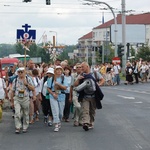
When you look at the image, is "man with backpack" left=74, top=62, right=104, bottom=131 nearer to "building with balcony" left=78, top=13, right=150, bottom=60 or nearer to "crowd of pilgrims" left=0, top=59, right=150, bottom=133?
"crowd of pilgrims" left=0, top=59, right=150, bottom=133

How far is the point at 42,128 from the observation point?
50.8 feet

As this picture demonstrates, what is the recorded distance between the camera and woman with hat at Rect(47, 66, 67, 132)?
14695 millimetres

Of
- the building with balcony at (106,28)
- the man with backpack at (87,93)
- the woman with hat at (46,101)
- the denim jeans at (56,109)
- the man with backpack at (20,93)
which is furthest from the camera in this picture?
the building with balcony at (106,28)

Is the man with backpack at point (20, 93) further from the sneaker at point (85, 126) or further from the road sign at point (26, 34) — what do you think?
the road sign at point (26, 34)

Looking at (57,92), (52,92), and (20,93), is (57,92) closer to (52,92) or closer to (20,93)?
(52,92)

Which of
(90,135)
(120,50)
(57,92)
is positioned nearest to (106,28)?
(120,50)

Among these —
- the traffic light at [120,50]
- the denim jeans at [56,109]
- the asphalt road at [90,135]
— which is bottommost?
the asphalt road at [90,135]

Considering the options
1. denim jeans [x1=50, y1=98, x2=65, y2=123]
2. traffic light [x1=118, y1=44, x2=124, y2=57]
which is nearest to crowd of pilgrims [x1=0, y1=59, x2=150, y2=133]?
denim jeans [x1=50, y1=98, x2=65, y2=123]

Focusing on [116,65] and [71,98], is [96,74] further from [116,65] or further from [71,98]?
[116,65]

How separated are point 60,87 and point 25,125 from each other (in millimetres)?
1293

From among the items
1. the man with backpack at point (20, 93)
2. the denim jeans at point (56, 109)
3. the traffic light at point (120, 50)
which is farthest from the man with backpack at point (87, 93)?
the traffic light at point (120, 50)

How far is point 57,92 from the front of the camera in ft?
48.5

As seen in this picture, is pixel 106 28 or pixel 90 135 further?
pixel 106 28

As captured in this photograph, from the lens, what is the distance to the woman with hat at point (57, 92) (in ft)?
48.2
